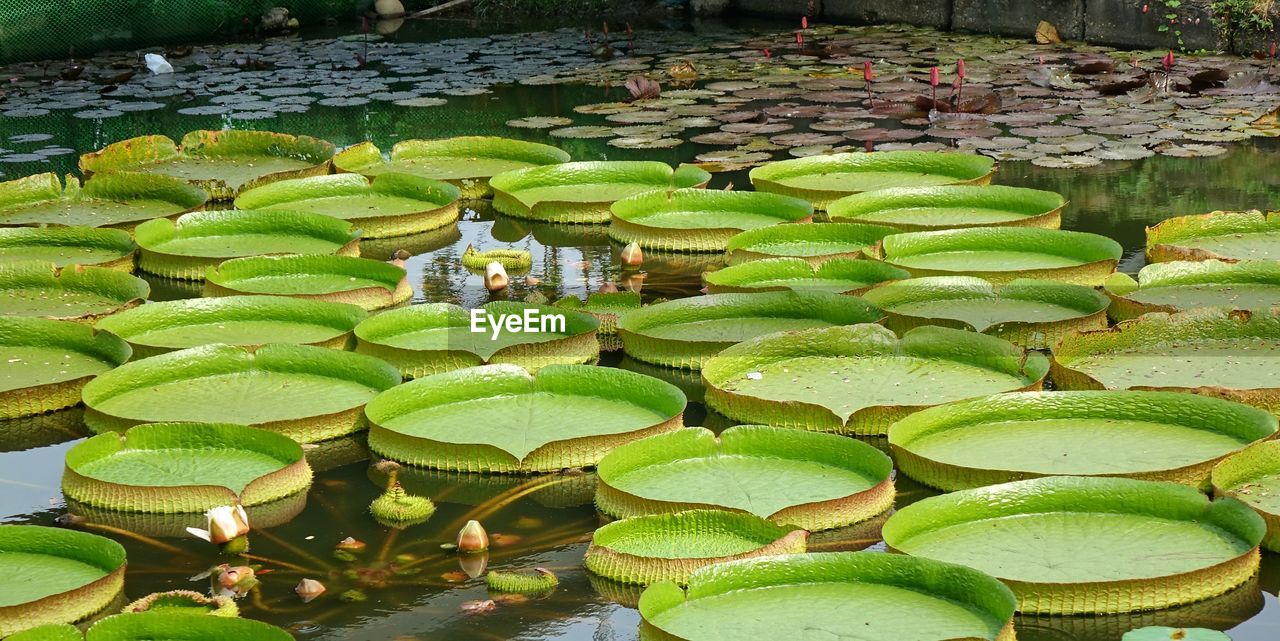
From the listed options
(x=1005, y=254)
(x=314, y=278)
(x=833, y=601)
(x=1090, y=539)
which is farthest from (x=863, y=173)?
(x=833, y=601)

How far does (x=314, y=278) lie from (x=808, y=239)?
1.73 m

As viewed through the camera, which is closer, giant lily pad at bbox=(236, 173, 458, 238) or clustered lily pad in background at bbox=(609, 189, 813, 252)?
clustered lily pad in background at bbox=(609, 189, 813, 252)

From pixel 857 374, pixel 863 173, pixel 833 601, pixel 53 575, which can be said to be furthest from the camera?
pixel 863 173

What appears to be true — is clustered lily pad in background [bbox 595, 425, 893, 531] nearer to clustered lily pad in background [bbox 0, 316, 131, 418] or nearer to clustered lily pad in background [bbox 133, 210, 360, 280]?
clustered lily pad in background [bbox 0, 316, 131, 418]

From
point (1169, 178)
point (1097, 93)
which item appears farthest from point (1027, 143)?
point (1097, 93)

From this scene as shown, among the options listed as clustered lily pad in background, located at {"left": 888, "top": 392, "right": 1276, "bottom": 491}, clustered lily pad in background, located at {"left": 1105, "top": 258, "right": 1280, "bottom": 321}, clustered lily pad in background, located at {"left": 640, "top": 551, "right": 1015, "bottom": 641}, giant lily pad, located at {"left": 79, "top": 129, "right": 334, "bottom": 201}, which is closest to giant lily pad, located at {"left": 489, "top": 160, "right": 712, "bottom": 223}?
giant lily pad, located at {"left": 79, "top": 129, "right": 334, "bottom": 201}

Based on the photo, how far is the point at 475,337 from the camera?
446 cm

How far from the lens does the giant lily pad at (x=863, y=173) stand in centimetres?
630

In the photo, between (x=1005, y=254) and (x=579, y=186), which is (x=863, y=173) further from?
(x=1005, y=254)

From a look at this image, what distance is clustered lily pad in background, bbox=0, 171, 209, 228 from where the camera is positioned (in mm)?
6242

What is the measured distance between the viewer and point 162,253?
555 centimetres

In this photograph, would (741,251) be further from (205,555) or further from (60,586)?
(60,586)

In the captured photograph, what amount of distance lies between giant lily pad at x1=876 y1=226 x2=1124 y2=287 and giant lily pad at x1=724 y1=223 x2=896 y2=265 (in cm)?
20

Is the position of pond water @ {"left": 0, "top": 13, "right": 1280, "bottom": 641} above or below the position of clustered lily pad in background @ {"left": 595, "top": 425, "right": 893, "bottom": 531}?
below
